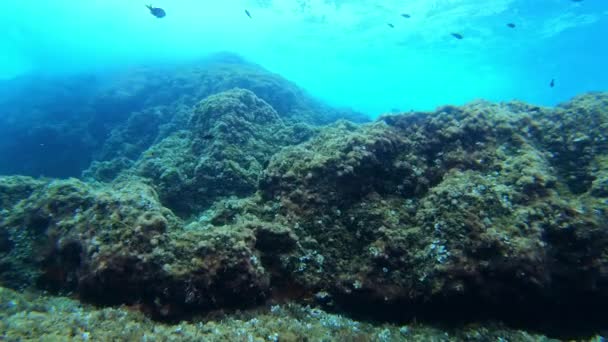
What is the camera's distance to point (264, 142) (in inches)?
442

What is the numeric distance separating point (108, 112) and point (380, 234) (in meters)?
24.2

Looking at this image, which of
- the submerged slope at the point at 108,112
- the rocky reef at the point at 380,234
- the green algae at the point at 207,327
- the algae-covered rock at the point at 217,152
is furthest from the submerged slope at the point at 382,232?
the submerged slope at the point at 108,112

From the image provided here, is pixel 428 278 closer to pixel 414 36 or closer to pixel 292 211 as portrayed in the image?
pixel 292 211

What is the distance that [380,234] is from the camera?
5.86 meters

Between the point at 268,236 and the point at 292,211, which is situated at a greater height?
the point at 292,211

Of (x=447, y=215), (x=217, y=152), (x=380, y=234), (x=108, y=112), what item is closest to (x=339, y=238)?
(x=380, y=234)

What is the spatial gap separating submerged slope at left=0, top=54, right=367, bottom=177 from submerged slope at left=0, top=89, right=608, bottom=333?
11961 millimetres

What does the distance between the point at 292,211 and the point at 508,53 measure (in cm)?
6065

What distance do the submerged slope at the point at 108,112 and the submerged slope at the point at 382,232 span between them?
1196 cm

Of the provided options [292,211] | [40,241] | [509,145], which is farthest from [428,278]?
[40,241]

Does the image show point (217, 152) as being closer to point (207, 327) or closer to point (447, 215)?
point (207, 327)

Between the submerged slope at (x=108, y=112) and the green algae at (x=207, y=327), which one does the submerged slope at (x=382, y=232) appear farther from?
the submerged slope at (x=108, y=112)

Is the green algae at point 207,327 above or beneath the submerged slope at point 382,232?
beneath

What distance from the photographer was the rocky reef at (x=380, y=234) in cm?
481
